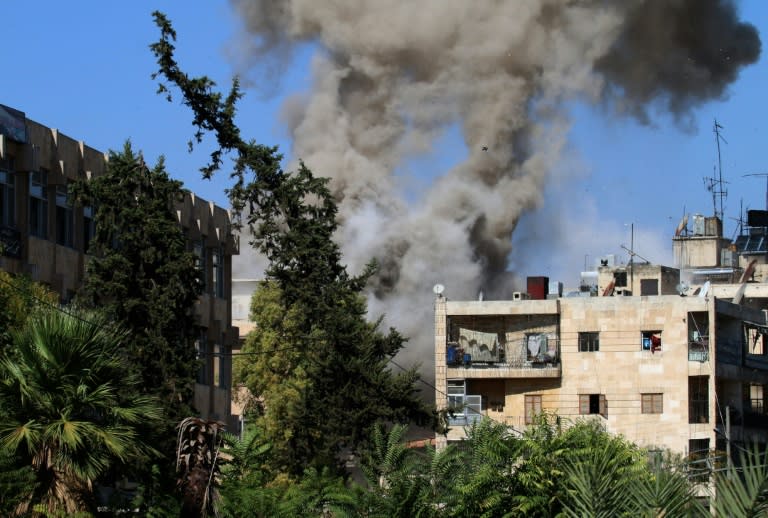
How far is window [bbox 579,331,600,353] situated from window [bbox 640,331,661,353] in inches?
55.9

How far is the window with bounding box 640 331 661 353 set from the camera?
50781mm

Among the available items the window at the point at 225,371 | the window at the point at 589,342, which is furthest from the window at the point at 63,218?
the window at the point at 589,342

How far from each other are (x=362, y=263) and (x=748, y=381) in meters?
20.3

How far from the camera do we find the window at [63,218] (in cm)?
3619

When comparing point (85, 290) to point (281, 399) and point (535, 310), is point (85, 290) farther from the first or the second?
point (535, 310)

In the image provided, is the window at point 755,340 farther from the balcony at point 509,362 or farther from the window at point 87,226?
the window at point 87,226

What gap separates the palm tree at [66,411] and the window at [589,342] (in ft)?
101

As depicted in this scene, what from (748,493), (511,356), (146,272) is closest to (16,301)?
(146,272)

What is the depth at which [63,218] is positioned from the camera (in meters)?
36.6

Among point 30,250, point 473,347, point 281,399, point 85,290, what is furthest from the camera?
point 473,347

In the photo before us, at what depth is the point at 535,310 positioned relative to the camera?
169 ft

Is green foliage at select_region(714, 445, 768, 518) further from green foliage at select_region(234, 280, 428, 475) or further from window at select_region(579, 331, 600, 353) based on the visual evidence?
window at select_region(579, 331, 600, 353)

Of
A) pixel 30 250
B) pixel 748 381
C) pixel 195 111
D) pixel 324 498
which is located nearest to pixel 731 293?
pixel 748 381

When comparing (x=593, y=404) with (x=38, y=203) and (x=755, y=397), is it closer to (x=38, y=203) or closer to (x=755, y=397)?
(x=755, y=397)
